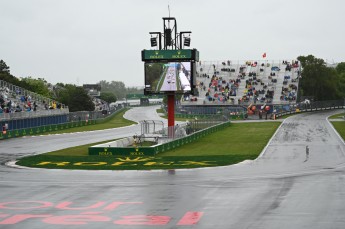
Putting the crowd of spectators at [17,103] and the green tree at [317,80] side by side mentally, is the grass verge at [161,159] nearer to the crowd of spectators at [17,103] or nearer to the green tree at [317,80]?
the crowd of spectators at [17,103]

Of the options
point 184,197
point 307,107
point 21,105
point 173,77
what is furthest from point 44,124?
point 307,107

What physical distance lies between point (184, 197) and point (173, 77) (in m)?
26.1

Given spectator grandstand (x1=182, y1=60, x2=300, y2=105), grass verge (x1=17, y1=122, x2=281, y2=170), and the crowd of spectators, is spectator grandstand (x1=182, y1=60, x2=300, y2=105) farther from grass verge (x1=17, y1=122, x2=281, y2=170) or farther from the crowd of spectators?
grass verge (x1=17, y1=122, x2=281, y2=170)

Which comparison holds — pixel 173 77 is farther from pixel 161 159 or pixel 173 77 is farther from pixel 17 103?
pixel 17 103

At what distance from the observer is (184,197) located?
21.5 metres

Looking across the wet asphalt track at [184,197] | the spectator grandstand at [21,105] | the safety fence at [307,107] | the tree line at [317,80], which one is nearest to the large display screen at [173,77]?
the wet asphalt track at [184,197]

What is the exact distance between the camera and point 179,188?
936 inches

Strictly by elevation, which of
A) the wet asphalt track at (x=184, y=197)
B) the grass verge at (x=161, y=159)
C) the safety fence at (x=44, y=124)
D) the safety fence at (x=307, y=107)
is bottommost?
the wet asphalt track at (x=184, y=197)

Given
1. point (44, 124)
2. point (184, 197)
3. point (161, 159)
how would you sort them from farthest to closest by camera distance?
point (44, 124) → point (161, 159) → point (184, 197)

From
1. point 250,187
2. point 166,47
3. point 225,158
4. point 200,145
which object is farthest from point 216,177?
point 166,47

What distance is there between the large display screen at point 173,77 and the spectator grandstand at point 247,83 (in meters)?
65.0

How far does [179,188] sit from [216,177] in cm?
374

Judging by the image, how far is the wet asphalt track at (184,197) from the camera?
56.9 feet

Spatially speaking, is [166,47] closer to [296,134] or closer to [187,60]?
[187,60]
